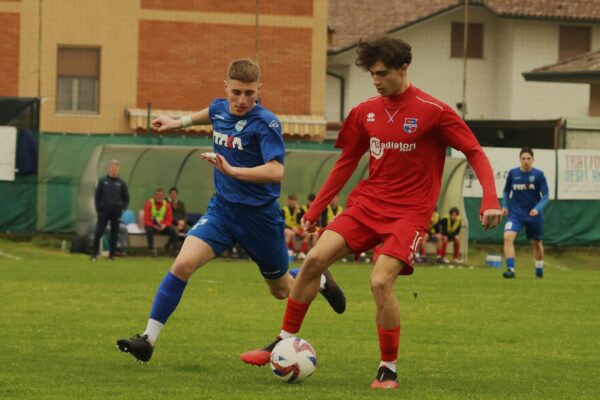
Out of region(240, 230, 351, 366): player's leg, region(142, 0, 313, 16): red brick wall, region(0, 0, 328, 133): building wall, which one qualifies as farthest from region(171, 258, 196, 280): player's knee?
region(142, 0, 313, 16): red brick wall

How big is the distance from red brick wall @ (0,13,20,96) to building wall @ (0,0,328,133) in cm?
3

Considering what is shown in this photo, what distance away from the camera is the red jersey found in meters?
8.59

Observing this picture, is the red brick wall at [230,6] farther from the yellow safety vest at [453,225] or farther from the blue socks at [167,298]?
the blue socks at [167,298]

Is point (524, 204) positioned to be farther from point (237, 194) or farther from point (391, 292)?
point (391, 292)

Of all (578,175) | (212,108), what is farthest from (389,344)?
(578,175)

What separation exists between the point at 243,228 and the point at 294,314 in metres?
0.82

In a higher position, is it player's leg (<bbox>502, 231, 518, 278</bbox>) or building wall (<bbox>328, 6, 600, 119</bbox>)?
building wall (<bbox>328, 6, 600, 119</bbox>)

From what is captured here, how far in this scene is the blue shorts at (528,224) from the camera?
21.8m

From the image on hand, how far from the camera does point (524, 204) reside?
21.7 meters

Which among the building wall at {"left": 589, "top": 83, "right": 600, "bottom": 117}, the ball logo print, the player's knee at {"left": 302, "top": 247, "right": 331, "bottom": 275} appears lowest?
the player's knee at {"left": 302, "top": 247, "right": 331, "bottom": 275}

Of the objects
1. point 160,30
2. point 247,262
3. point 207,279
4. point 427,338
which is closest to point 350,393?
point 427,338

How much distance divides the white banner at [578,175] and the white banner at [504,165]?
0.20m

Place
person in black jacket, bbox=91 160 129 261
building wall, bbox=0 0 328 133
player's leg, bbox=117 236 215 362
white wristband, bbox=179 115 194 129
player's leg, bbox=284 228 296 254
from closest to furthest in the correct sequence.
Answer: player's leg, bbox=117 236 215 362, white wristband, bbox=179 115 194 129, person in black jacket, bbox=91 160 129 261, player's leg, bbox=284 228 296 254, building wall, bbox=0 0 328 133

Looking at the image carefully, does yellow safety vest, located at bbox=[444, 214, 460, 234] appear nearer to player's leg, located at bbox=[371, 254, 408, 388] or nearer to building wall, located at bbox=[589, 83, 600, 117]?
building wall, located at bbox=[589, 83, 600, 117]
